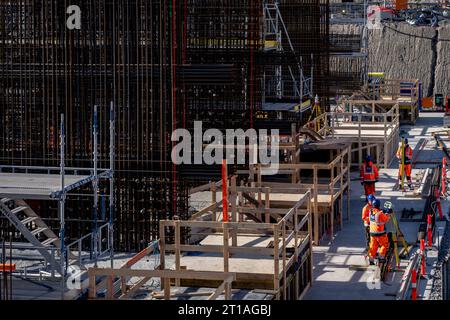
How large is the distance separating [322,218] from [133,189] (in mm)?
4303

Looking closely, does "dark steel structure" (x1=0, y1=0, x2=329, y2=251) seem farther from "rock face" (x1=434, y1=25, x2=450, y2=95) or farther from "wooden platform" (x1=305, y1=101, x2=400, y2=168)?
"rock face" (x1=434, y1=25, x2=450, y2=95)

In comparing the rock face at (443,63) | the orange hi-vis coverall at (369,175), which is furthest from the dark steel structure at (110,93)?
the rock face at (443,63)

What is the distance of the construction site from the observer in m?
17.6

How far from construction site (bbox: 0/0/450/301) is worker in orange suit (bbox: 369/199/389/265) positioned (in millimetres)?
30

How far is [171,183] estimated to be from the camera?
21875mm

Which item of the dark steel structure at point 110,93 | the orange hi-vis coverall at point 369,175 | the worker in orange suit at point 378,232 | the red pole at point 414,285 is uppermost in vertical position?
the dark steel structure at point 110,93

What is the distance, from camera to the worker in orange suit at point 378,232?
20.4m

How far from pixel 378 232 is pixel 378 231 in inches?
0.7

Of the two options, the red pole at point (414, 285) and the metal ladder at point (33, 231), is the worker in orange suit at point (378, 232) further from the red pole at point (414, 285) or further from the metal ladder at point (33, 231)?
the metal ladder at point (33, 231)

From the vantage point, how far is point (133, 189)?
72.3 feet

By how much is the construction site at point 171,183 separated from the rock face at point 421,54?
80.0 ft

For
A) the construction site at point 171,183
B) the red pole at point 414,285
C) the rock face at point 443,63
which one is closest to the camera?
the construction site at point 171,183

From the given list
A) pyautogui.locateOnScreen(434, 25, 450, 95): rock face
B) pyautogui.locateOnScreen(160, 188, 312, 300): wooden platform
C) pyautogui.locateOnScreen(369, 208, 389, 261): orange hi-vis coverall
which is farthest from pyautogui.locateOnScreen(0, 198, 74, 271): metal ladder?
pyautogui.locateOnScreen(434, 25, 450, 95): rock face
